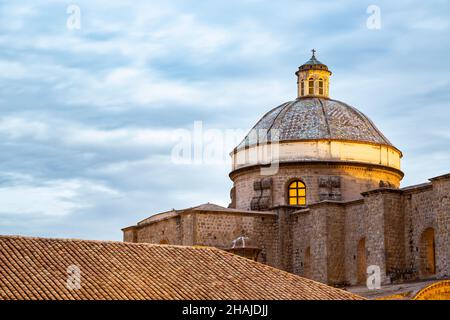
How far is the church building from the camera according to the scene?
→ 1631 inches

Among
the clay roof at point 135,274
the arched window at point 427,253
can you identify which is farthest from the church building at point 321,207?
the clay roof at point 135,274

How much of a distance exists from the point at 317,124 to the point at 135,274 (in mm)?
22722

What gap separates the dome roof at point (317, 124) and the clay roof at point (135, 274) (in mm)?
18950

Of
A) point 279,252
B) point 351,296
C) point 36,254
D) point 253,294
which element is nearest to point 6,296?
point 36,254

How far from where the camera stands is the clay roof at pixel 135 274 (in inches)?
1059

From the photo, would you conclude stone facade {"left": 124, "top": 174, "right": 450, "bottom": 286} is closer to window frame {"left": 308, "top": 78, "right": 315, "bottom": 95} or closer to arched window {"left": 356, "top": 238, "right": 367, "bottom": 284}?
arched window {"left": 356, "top": 238, "right": 367, "bottom": 284}

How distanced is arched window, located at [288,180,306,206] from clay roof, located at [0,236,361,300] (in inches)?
709

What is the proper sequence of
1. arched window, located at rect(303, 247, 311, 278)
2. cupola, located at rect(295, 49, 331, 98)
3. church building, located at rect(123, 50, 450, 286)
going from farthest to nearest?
cupola, located at rect(295, 49, 331, 98), arched window, located at rect(303, 247, 311, 278), church building, located at rect(123, 50, 450, 286)

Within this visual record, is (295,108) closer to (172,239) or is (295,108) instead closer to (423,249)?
(172,239)

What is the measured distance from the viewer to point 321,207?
148 ft

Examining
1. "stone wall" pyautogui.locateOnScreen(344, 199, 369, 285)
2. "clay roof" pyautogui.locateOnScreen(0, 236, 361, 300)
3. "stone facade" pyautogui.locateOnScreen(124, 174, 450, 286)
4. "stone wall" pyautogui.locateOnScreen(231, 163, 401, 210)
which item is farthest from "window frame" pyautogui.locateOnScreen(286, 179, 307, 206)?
"clay roof" pyautogui.locateOnScreen(0, 236, 361, 300)

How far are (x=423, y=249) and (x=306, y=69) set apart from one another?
44.1 feet

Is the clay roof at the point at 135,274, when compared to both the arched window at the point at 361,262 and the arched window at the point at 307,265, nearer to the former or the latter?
the arched window at the point at 361,262
